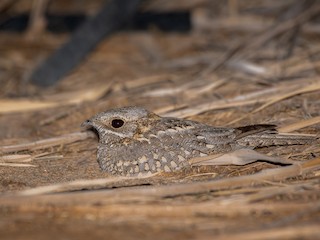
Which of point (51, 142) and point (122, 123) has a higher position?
point (51, 142)

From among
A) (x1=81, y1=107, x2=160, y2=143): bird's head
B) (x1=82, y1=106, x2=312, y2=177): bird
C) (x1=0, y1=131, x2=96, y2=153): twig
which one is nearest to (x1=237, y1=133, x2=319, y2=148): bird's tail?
(x1=82, y1=106, x2=312, y2=177): bird

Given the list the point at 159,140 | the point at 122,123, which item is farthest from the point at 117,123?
the point at 159,140

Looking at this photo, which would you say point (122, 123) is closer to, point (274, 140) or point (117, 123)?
point (117, 123)

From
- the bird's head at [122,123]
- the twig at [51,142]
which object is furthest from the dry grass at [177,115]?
the bird's head at [122,123]

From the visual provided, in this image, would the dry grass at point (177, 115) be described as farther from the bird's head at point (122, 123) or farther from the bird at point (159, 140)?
the bird's head at point (122, 123)

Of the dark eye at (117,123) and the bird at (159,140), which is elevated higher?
the dark eye at (117,123)

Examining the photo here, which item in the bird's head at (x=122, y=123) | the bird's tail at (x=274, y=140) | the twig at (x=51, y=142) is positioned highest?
the twig at (x=51, y=142)

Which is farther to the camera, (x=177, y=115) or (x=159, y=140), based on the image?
(x=177, y=115)

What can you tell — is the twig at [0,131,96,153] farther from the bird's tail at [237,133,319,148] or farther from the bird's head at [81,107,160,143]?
the bird's tail at [237,133,319,148]
